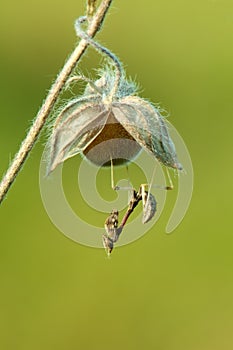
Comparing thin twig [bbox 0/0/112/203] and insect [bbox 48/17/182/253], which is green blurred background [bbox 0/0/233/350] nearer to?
insect [bbox 48/17/182/253]

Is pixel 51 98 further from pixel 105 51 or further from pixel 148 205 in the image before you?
pixel 148 205

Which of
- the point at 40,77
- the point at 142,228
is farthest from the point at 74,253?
the point at 142,228

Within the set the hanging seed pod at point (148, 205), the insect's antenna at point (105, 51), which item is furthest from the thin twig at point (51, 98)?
the hanging seed pod at point (148, 205)

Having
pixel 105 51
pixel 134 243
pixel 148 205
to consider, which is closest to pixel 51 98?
pixel 105 51

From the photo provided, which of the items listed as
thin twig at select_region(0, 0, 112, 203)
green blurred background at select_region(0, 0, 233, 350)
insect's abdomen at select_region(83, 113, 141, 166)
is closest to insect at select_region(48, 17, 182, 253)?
insect's abdomen at select_region(83, 113, 141, 166)

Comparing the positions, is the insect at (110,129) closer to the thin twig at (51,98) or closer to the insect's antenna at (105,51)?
the insect's antenna at (105,51)
